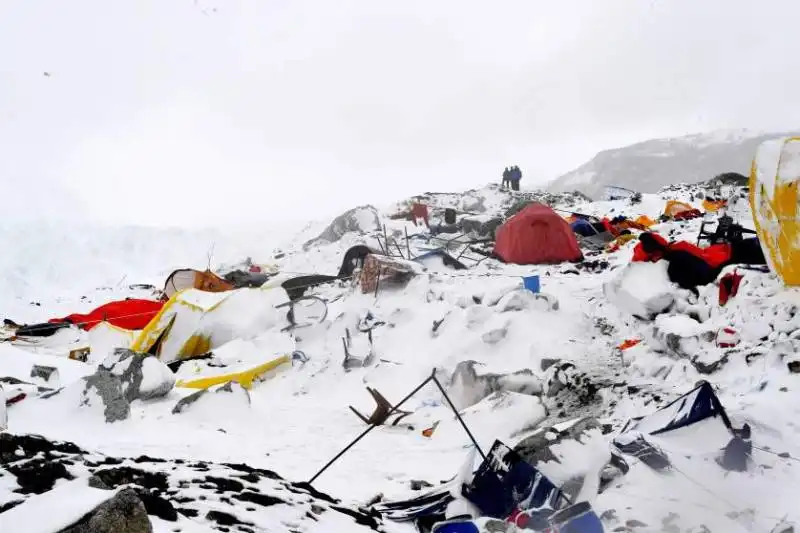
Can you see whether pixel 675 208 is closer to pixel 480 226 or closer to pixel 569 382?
pixel 480 226

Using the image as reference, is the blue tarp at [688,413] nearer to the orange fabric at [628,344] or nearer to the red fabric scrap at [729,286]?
the orange fabric at [628,344]

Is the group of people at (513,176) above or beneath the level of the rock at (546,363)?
above

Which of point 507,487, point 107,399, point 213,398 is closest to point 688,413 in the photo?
point 507,487

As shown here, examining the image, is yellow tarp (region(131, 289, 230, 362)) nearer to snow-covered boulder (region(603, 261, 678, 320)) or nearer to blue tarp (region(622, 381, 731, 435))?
snow-covered boulder (region(603, 261, 678, 320))

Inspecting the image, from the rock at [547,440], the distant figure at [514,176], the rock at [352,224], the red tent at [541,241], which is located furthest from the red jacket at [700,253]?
the distant figure at [514,176]

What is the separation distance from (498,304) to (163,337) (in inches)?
172

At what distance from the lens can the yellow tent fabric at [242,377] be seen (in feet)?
18.3

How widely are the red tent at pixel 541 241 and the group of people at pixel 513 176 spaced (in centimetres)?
1127

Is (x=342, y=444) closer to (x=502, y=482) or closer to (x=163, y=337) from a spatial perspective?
(x=502, y=482)

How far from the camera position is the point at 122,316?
28.7 feet

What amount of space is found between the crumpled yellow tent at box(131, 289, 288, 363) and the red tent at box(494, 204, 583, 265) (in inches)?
162

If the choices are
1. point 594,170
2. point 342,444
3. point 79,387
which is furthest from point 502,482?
point 594,170

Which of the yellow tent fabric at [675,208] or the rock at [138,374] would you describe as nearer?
the rock at [138,374]

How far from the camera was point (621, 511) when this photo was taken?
7.92 feet
